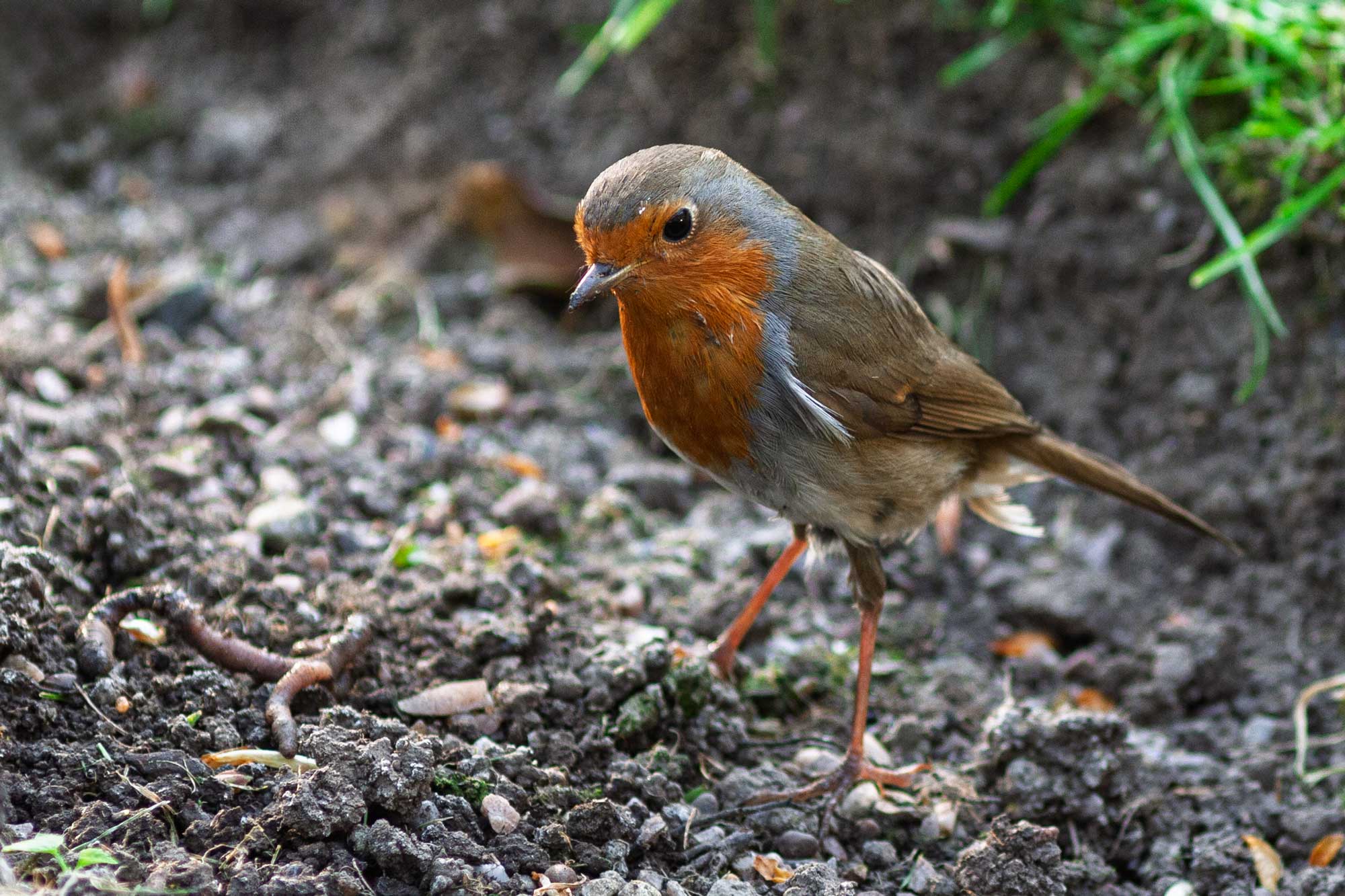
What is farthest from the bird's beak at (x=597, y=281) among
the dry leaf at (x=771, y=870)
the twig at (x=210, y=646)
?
the dry leaf at (x=771, y=870)

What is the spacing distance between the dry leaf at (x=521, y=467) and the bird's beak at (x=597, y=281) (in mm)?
1492

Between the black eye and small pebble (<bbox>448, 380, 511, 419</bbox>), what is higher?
the black eye

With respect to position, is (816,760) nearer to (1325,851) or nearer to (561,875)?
(561,875)

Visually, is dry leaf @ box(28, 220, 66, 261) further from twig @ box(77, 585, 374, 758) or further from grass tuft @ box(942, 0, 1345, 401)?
grass tuft @ box(942, 0, 1345, 401)

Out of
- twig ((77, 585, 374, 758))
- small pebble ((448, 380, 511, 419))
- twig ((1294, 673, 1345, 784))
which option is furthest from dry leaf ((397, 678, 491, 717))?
twig ((1294, 673, 1345, 784))

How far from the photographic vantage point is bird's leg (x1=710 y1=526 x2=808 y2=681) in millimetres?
3865

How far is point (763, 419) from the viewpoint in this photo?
3395 mm

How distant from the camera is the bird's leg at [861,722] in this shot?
3393mm

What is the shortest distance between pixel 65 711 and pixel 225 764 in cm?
37

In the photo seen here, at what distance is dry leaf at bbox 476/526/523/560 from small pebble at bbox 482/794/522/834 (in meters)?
1.25

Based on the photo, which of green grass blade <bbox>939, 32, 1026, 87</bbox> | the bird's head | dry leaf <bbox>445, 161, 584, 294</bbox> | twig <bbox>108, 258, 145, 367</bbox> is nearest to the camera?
the bird's head

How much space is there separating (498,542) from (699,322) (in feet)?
4.01

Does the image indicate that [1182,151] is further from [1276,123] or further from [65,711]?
[65,711]

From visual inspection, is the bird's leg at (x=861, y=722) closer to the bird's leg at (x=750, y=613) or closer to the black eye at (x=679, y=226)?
the bird's leg at (x=750, y=613)
